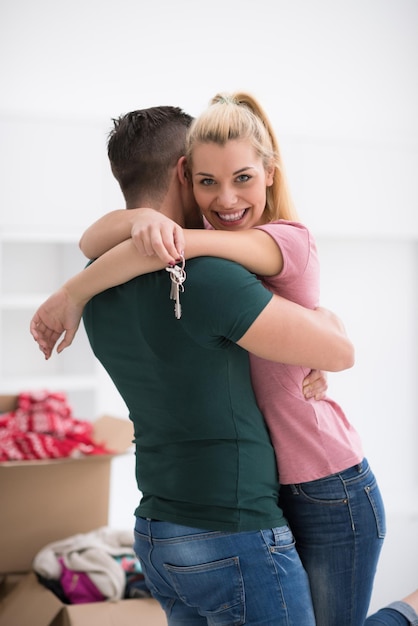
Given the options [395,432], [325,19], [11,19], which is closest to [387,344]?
[395,432]

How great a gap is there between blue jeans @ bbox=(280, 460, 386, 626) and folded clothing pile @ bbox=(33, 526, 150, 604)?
1386 millimetres

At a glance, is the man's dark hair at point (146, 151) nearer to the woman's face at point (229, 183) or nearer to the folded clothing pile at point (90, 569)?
the woman's face at point (229, 183)

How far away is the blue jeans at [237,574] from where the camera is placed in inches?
48.1

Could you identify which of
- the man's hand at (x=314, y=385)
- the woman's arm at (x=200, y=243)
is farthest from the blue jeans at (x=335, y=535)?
the woman's arm at (x=200, y=243)

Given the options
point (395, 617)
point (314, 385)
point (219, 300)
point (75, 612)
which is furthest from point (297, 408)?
point (75, 612)

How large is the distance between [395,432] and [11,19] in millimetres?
3535

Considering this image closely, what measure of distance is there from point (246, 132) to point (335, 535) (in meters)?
0.69

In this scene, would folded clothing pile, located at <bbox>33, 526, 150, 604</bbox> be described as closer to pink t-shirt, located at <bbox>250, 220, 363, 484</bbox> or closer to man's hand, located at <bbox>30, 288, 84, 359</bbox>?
man's hand, located at <bbox>30, 288, 84, 359</bbox>

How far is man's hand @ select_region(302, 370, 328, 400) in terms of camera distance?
134 cm

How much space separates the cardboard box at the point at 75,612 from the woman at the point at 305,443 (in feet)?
4.09

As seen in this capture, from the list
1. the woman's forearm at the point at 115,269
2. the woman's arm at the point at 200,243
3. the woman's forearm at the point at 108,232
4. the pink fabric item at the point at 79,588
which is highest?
the woman's forearm at the point at 108,232

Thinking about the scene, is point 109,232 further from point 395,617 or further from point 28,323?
point 28,323

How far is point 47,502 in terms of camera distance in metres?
2.85

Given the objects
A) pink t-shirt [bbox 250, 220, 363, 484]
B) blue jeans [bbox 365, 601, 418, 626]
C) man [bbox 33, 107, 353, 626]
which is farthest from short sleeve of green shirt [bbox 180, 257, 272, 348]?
blue jeans [bbox 365, 601, 418, 626]
